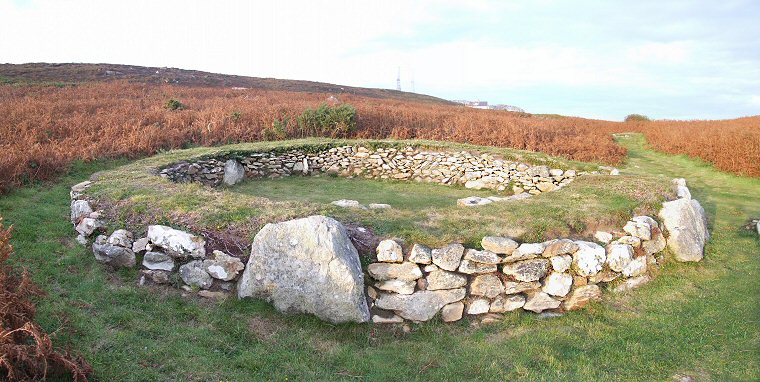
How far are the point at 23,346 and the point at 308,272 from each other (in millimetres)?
2618

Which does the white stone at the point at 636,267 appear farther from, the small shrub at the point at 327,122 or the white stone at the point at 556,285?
the small shrub at the point at 327,122

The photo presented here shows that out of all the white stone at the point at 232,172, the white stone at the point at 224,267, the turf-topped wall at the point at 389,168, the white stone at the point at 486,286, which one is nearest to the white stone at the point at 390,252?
the white stone at the point at 486,286

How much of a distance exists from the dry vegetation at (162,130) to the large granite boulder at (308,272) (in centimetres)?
642

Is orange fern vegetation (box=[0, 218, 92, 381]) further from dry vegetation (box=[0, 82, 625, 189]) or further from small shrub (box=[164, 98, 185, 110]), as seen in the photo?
small shrub (box=[164, 98, 185, 110])

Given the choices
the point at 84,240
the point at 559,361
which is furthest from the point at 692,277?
the point at 84,240

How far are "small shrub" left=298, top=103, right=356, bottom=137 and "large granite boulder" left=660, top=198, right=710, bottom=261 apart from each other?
11003 mm

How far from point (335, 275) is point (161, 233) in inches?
95.0

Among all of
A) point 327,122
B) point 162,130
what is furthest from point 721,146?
point 162,130

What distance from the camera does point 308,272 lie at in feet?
17.1

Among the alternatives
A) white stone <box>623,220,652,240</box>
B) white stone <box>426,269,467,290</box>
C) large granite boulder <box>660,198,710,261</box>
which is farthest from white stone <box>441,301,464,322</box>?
large granite boulder <box>660,198,710,261</box>

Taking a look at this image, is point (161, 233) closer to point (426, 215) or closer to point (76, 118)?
point (426, 215)

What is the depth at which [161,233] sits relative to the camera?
233 inches

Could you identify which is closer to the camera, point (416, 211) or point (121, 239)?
point (121, 239)

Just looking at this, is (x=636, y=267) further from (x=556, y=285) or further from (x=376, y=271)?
(x=376, y=271)
